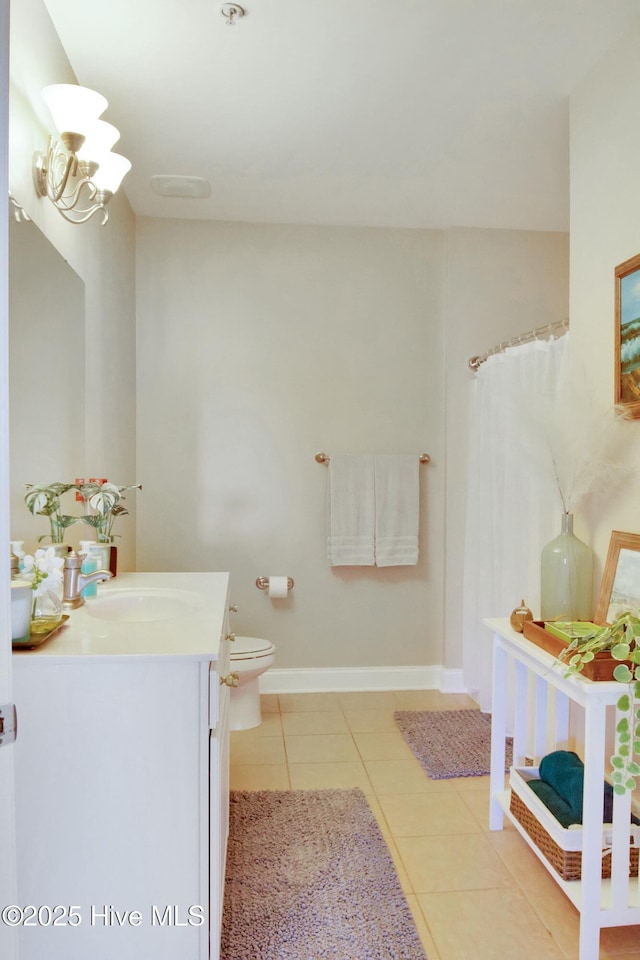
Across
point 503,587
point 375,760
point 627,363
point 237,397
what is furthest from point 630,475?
point 237,397

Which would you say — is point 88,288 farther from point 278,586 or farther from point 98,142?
point 278,586

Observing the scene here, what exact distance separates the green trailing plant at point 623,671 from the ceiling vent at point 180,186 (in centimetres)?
224

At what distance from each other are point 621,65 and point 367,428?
1850 millimetres

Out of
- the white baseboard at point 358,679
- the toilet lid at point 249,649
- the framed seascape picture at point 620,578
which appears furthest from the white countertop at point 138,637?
the white baseboard at point 358,679

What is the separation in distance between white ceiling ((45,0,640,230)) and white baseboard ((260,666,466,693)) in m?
2.25

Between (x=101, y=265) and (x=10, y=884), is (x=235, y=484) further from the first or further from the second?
(x=10, y=884)

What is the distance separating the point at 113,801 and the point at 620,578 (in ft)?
4.33

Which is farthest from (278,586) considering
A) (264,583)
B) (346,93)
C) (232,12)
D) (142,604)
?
(232,12)

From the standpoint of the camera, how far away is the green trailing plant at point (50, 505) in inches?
66.0

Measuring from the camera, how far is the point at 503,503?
2795 millimetres

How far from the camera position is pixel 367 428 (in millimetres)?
3340

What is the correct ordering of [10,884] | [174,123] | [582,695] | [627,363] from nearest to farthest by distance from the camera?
[10,884] → [582,695] → [627,363] → [174,123]

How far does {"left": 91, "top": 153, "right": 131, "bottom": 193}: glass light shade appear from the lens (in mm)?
1870

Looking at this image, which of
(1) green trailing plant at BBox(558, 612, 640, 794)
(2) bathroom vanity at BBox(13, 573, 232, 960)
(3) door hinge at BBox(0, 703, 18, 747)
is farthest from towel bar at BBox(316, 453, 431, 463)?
(3) door hinge at BBox(0, 703, 18, 747)
